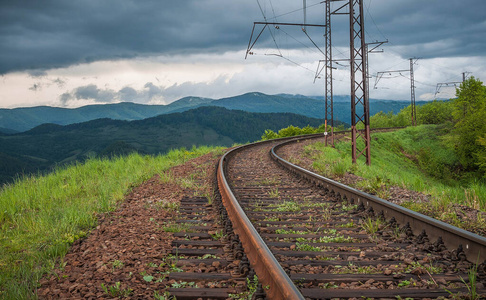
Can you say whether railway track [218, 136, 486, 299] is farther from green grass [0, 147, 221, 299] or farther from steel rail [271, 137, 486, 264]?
green grass [0, 147, 221, 299]

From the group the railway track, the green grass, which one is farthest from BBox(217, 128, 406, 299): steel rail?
the green grass

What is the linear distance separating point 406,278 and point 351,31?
14.9 m

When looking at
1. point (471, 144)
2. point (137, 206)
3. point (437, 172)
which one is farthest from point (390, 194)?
point (471, 144)

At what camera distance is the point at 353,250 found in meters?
4.17

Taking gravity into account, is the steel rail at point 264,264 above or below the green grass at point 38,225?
above

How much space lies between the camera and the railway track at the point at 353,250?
10.0 ft

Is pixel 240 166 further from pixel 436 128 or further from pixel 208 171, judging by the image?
pixel 436 128

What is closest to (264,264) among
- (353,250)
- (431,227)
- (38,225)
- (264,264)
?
(264,264)

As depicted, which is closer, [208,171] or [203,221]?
[203,221]

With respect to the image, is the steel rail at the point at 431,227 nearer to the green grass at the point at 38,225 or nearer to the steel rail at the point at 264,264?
the steel rail at the point at 264,264

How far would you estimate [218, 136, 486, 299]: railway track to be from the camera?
121 inches

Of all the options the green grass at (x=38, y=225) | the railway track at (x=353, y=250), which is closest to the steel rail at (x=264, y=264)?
the railway track at (x=353, y=250)

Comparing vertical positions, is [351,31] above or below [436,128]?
above

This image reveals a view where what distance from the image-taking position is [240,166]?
13078mm
